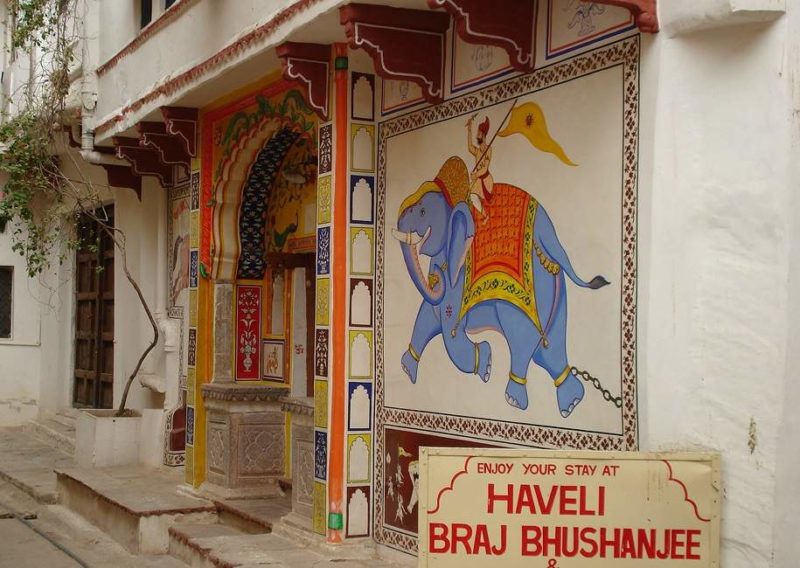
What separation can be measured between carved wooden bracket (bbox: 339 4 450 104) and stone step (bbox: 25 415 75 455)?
349 inches

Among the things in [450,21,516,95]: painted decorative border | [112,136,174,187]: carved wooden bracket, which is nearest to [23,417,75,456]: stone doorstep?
[112,136,174,187]: carved wooden bracket

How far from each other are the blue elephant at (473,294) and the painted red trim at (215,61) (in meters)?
1.36

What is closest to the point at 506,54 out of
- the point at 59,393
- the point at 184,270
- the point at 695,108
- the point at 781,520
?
the point at 695,108

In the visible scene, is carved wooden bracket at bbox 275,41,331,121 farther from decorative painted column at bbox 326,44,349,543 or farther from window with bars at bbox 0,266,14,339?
window with bars at bbox 0,266,14,339

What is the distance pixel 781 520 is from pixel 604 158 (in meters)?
1.84

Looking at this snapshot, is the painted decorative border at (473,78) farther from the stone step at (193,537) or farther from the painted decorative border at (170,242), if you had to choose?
the painted decorative border at (170,242)

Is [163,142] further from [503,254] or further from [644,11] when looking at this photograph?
[644,11]

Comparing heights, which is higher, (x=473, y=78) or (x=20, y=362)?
(x=473, y=78)

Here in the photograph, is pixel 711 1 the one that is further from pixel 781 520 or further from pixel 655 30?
pixel 781 520

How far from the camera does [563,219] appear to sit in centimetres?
574

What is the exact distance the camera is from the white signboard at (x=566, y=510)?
4535 mm

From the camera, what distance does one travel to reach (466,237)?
6.63 meters

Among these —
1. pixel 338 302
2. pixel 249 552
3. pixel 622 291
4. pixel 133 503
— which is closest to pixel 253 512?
pixel 133 503

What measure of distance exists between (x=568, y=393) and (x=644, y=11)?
1870 millimetres
